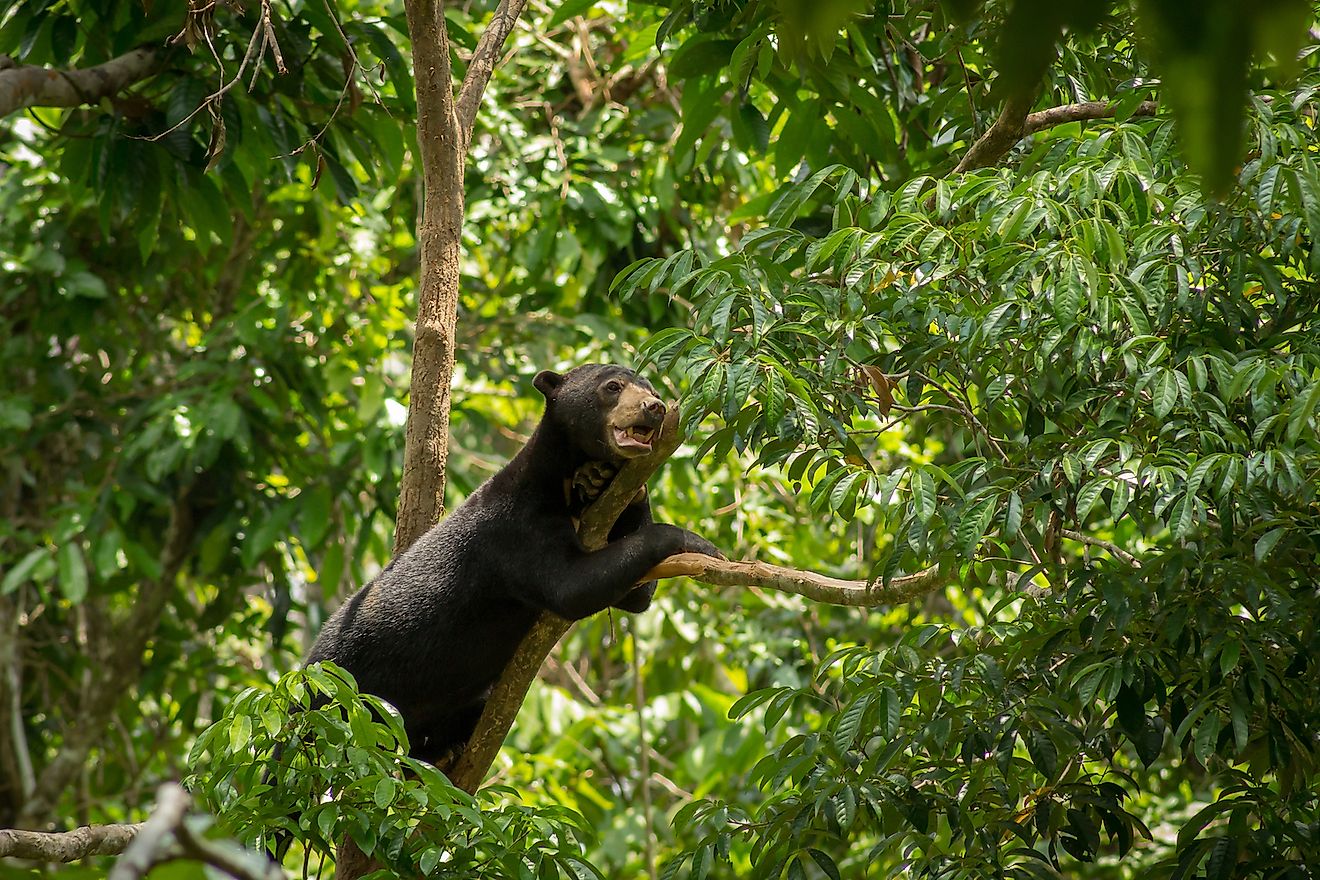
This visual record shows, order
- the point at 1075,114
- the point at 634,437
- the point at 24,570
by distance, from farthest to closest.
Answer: the point at 24,570, the point at 634,437, the point at 1075,114

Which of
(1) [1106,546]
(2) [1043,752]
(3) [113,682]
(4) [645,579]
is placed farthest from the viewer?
(3) [113,682]

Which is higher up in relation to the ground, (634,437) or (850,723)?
(634,437)

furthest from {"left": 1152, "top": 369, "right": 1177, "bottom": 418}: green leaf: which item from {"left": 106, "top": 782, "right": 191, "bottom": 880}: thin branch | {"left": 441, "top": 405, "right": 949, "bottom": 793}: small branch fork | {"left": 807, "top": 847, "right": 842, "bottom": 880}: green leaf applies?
{"left": 106, "top": 782, "right": 191, "bottom": 880}: thin branch

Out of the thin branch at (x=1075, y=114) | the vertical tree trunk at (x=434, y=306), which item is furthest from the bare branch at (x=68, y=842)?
the thin branch at (x=1075, y=114)

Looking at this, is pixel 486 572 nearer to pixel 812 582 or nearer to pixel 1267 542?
pixel 812 582

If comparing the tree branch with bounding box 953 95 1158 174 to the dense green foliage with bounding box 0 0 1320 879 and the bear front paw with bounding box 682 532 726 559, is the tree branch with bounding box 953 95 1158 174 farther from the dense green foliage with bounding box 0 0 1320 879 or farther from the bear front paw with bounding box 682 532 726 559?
the bear front paw with bounding box 682 532 726 559

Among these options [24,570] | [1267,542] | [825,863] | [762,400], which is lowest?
[825,863]

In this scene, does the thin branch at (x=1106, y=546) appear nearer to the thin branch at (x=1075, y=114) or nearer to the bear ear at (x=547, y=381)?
the thin branch at (x=1075, y=114)

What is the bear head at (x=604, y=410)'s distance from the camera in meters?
3.95

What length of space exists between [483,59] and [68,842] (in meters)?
2.63

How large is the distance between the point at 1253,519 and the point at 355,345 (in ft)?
15.4

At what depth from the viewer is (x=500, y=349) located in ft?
22.8

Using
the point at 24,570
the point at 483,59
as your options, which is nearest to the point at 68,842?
the point at 483,59

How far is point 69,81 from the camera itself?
4.09m
